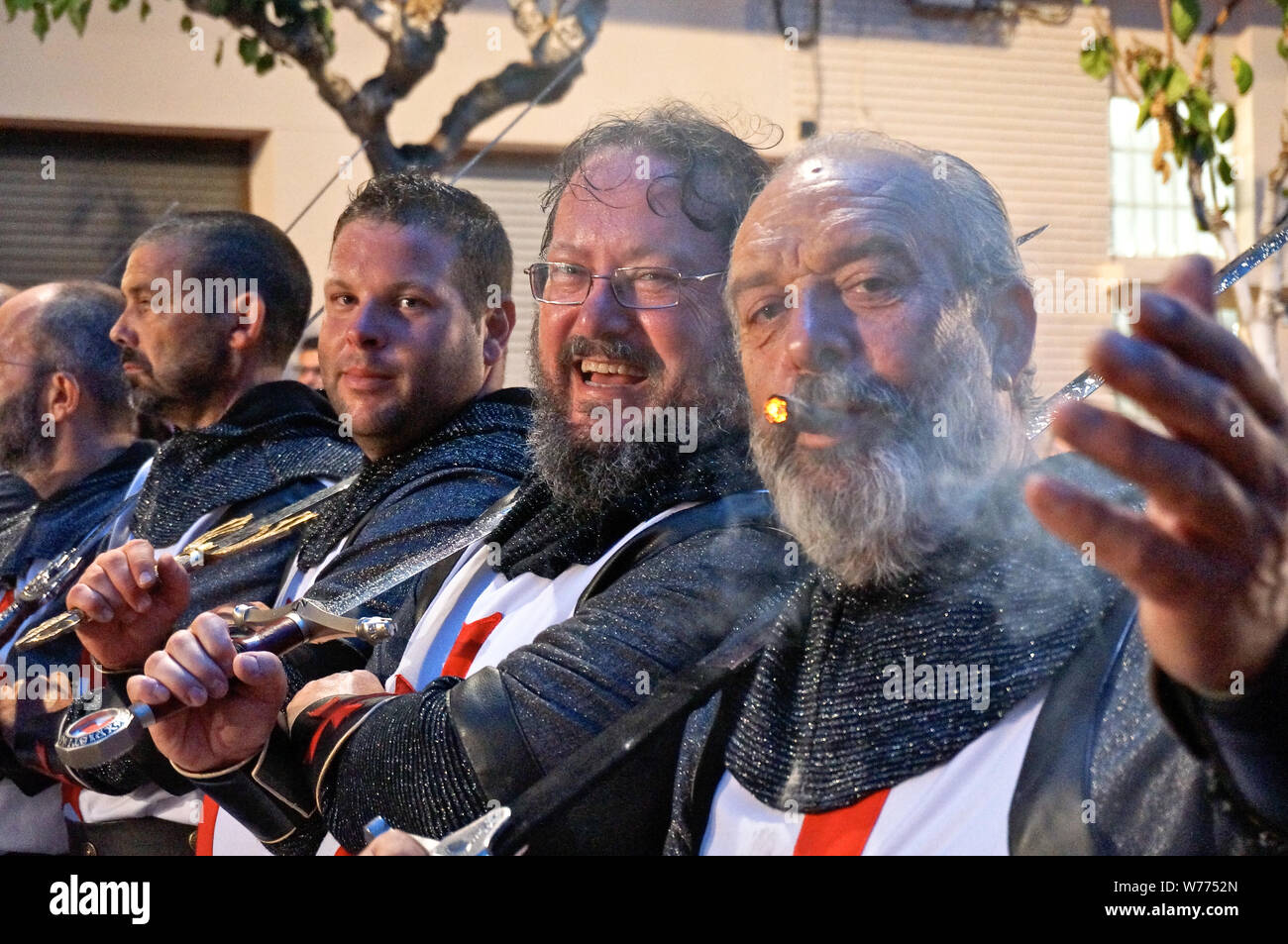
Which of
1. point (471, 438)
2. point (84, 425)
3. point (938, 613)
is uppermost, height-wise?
point (938, 613)

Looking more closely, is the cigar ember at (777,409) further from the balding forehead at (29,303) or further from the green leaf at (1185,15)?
the balding forehead at (29,303)

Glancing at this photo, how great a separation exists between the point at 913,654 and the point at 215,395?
2393 mm

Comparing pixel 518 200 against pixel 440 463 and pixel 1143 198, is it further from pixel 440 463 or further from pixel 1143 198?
pixel 1143 198

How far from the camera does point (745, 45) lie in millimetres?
4020

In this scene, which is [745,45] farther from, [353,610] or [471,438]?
[353,610]

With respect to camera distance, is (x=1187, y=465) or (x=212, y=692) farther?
(x=212, y=692)

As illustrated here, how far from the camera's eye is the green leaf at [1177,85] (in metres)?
3.28

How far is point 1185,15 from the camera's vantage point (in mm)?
3051

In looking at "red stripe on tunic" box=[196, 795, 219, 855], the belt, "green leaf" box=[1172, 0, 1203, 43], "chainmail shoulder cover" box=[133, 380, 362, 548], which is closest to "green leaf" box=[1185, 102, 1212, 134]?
"green leaf" box=[1172, 0, 1203, 43]

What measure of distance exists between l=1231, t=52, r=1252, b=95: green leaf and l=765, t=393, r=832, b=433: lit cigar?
7.27 feet

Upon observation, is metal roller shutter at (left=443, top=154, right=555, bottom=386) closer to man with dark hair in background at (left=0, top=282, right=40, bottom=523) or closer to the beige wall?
the beige wall

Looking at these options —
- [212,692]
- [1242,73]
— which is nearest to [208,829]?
[212,692]

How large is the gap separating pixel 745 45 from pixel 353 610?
229 cm
